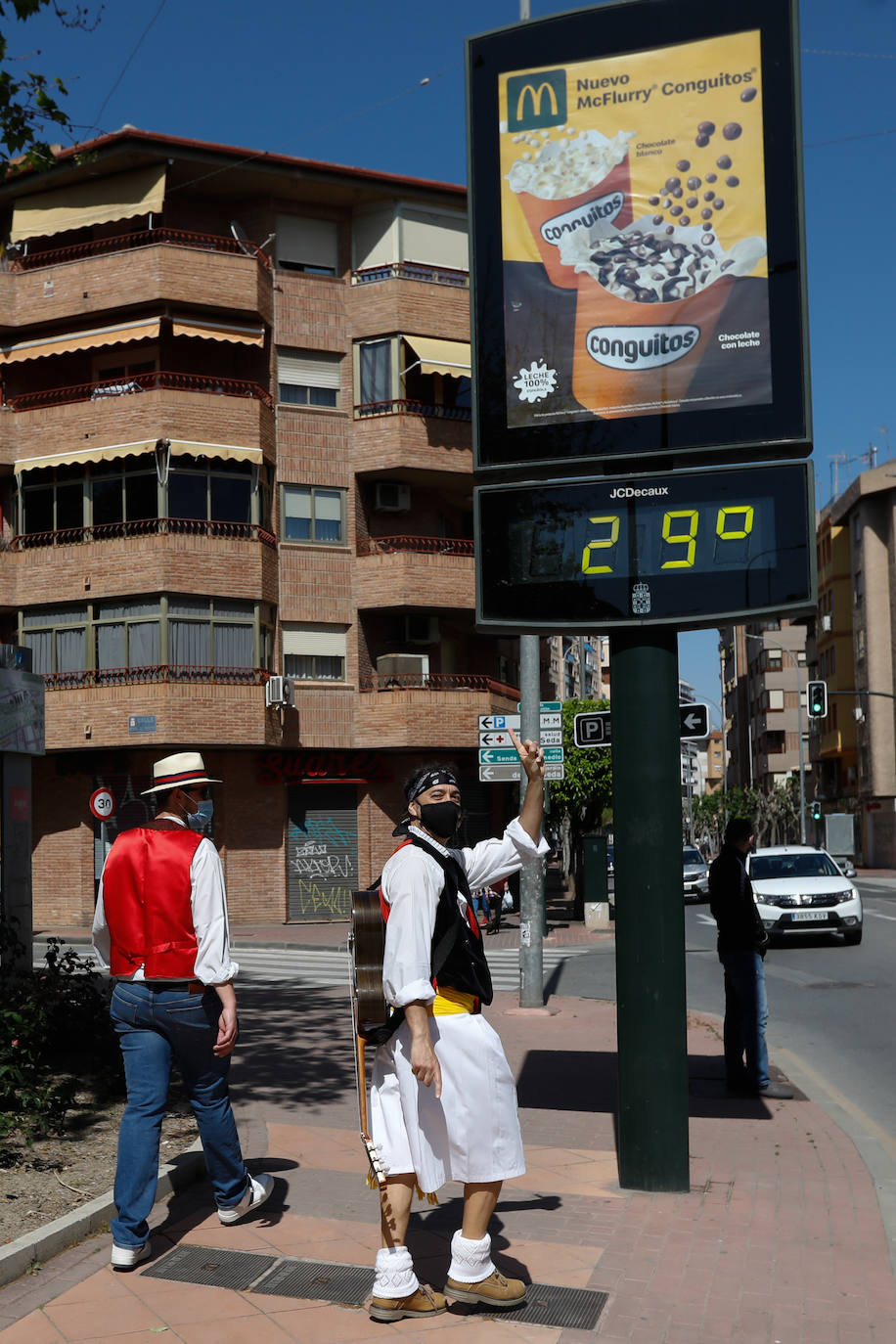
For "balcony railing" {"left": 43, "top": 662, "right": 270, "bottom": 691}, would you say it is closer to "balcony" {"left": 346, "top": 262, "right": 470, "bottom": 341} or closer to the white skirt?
"balcony" {"left": 346, "top": 262, "right": 470, "bottom": 341}

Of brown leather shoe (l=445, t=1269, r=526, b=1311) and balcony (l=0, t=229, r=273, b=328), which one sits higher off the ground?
balcony (l=0, t=229, r=273, b=328)

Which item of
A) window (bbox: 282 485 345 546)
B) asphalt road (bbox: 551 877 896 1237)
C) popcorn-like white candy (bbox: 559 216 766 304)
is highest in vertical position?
window (bbox: 282 485 345 546)

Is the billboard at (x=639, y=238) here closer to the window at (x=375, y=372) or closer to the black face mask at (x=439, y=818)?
the black face mask at (x=439, y=818)

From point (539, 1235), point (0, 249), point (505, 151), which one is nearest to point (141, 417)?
point (0, 249)

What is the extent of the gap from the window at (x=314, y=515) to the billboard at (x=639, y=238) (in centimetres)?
2548

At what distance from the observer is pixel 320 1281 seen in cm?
521

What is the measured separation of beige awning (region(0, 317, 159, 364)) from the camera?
3091 cm

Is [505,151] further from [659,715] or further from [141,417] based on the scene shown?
[141,417]

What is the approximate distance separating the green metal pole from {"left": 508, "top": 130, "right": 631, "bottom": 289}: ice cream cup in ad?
2072 millimetres

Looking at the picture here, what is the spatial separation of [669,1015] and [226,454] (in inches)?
1020

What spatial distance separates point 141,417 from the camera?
30609mm

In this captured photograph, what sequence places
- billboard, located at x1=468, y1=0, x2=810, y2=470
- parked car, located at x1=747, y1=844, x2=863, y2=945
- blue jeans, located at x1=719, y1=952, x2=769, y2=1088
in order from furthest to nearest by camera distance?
1. parked car, located at x1=747, y1=844, x2=863, y2=945
2. blue jeans, located at x1=719, y1=952, x2=769, y2=1088
3. billboard, located at x1=468, y1=0, x2=810, y2=470

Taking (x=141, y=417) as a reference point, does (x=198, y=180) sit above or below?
above

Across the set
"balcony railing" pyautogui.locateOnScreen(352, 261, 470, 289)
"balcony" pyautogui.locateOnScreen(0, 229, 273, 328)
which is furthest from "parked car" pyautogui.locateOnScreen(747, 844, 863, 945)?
"balcony" pyautogui.locateOnScreen(0, 229, 273, 328)
